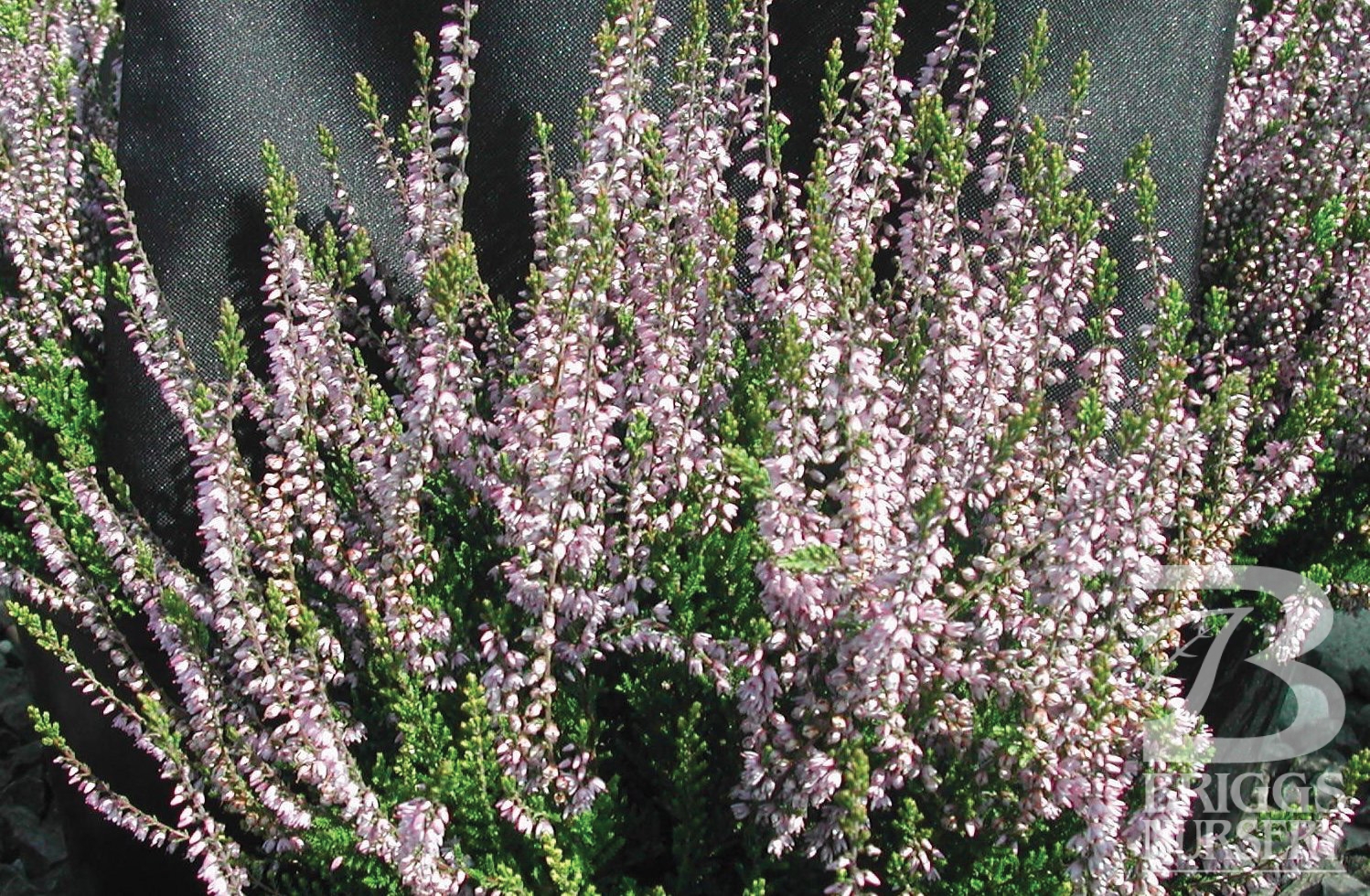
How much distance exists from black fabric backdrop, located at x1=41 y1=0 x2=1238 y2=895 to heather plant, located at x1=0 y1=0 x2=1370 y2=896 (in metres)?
0.18

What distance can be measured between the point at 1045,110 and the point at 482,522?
64.6 inches

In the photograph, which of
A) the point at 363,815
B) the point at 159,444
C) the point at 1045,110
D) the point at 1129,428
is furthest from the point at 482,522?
the point at 1045,110

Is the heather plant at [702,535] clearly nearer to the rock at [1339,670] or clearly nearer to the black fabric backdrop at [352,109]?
the black fabric backdrop at [352,109]

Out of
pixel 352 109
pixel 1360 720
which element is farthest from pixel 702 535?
pixel 1360 720

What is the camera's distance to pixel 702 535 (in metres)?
2.29

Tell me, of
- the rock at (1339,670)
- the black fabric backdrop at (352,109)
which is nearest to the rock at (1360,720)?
the rock at (1339,670)

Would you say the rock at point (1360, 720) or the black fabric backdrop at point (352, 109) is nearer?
the black fabric backdrop at point (352, 109)

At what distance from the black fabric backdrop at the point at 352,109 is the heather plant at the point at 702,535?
18 cm

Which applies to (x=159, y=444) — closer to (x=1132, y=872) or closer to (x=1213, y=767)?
(x=1132, y=872)

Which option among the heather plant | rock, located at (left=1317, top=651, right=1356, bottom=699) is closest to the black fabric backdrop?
the heather plant

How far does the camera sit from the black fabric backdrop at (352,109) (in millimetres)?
2949

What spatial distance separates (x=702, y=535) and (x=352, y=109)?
1.53 m

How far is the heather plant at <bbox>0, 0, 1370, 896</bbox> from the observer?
194cm

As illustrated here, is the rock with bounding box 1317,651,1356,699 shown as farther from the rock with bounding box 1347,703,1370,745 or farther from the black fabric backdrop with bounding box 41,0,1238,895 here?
the black fabric backdrop with bounding box 41,0,1238,895
